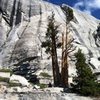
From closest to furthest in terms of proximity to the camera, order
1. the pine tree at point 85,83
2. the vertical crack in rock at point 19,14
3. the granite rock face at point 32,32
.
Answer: the pine tree at point 85,83 → the granite rock face at point 32,32 → the vertical crack in rock at point 19,14

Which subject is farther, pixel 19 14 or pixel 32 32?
pixel 19 14

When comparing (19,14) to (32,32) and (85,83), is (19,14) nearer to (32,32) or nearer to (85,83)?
(32,32)

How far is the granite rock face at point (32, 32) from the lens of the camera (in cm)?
7019

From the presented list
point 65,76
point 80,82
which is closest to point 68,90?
point 80,82

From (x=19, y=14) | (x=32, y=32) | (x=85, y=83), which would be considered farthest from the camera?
(x=19, y=14)

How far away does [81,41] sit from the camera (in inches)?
3246

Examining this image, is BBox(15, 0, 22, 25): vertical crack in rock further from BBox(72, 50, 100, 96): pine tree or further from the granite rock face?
BBox(72, 50, 100, 96): pine tree

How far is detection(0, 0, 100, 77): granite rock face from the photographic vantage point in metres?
70.2

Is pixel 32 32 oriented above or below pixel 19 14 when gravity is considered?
below

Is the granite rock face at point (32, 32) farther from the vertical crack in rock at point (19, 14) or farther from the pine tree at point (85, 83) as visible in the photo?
the pine tree at point (85, 83)

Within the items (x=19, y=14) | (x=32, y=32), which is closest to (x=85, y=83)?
(x=32, y=32)

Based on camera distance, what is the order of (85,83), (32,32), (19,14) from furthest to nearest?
1. (19,14)
2. (32,32)
3. (85,83)

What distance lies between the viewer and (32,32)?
78250mm

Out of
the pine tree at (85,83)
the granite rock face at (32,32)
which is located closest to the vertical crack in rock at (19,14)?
the granite rock face at (32,32)
